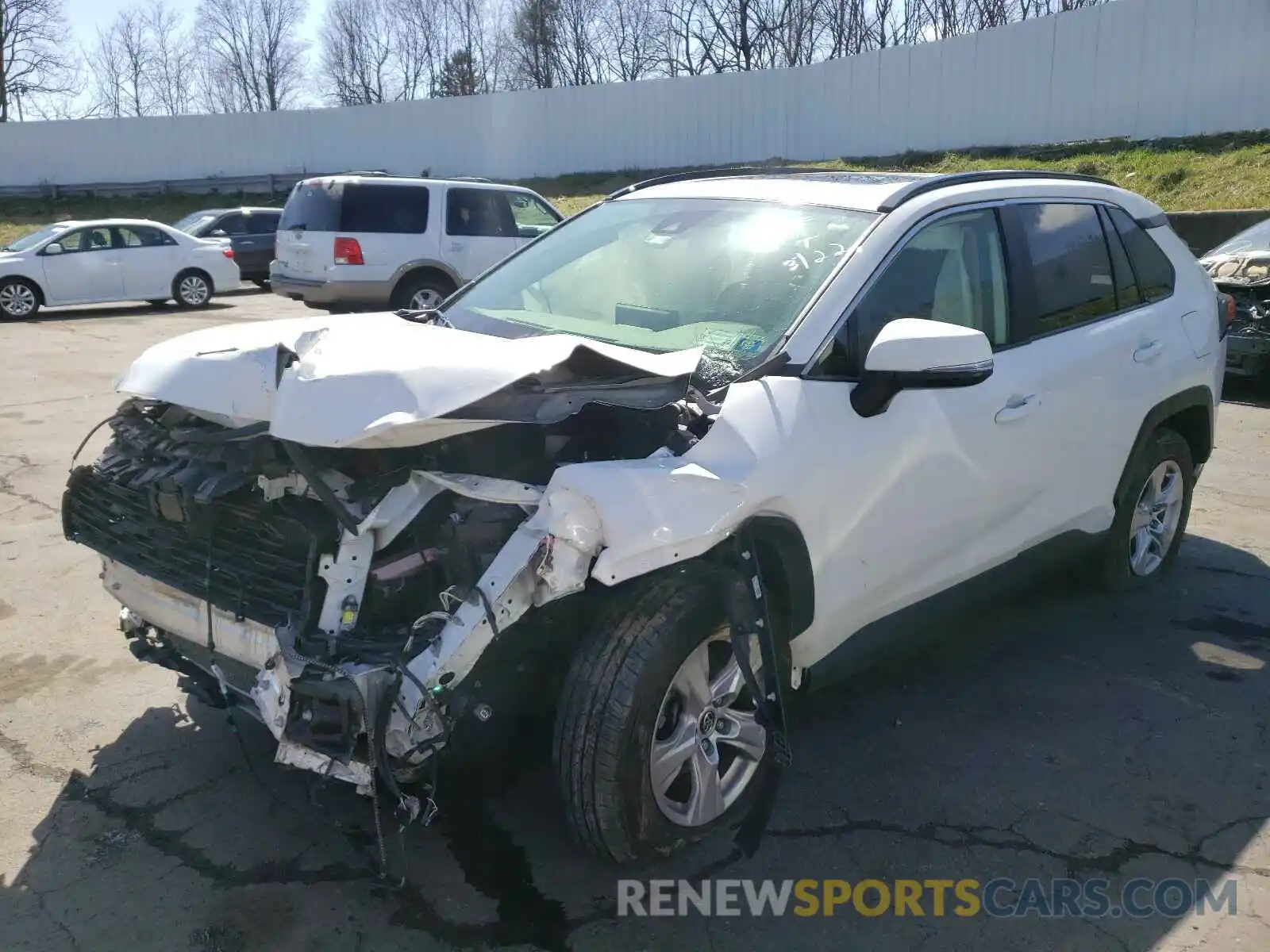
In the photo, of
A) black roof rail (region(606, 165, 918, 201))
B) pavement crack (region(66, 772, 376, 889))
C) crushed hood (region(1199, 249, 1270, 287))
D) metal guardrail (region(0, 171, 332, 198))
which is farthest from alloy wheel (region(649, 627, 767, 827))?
metal guardrail (region(0, 171, 332, 198))

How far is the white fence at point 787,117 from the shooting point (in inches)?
715

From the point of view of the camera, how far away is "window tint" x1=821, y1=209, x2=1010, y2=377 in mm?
3428

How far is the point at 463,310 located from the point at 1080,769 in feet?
9.24

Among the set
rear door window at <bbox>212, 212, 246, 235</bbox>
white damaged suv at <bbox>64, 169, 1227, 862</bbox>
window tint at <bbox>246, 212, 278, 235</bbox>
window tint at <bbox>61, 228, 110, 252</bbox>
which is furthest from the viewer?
window tint at <bbox>246, 212, 278, 235</bbox>

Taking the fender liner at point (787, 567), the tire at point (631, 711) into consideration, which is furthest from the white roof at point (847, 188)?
the tire at point (631, 711)

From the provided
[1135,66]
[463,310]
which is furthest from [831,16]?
[463,310]

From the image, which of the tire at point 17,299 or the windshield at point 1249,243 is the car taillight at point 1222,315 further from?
the tire at point 17,299

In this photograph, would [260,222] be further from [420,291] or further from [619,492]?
[619,492]

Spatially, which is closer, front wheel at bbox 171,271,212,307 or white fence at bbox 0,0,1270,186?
front wheel at bbox 171,271,212,307

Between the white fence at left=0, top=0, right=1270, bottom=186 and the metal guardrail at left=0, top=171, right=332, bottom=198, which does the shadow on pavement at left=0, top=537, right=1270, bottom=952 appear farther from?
the metal guardrail at left=0, top=171, right=332, bottom=198

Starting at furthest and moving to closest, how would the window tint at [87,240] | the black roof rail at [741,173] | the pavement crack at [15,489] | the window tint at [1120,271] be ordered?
the window tint at [87,240]
the pavement crack at [15,489]
the window tint at [1120,271]
the black roof rail at [741,173]

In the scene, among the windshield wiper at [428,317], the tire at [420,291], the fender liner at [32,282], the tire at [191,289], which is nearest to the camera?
the windshield wiper at [428,317]

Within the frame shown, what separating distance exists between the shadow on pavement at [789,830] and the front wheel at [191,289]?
15708 millimetres

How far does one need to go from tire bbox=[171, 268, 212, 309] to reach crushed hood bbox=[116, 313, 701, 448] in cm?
1595
